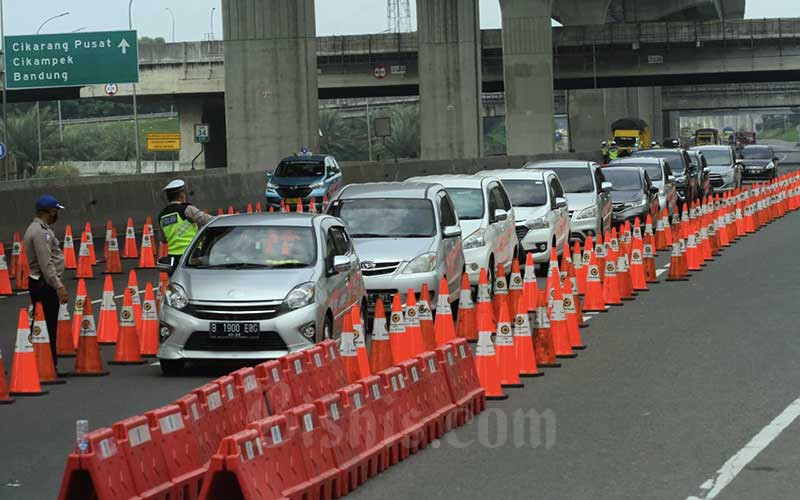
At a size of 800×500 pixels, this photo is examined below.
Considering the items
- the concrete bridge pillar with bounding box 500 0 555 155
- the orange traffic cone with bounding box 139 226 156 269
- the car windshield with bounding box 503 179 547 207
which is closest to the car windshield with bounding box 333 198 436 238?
the car windshield with bounding box 503 179 547 207

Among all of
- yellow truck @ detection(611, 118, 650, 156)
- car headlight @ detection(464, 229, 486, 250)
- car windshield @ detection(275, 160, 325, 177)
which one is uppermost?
yellow truck @ detection(611, 118, 650, 156)

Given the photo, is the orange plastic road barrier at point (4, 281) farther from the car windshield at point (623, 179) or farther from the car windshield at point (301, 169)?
the car windshield at point (301, 169)

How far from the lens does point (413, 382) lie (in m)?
11.3

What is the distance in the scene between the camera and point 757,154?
6381 centimetres

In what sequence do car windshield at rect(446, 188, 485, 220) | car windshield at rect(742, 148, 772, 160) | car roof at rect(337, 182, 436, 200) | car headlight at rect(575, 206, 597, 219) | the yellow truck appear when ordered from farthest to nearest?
the yellow truck
car windshield at rect(742, 148, 772, 160)
car headlight at rect(575, 206, 597, 219)
car windshield at rect(446, 188, 485, 220)
car roof at rect(337, 182, 436, 200)

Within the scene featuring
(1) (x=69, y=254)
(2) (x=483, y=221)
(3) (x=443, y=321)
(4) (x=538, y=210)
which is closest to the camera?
(3) (x=443, y=321)

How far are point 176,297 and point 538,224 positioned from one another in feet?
37.9

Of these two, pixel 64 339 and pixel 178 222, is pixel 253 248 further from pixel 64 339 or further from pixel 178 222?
pixel 64 339

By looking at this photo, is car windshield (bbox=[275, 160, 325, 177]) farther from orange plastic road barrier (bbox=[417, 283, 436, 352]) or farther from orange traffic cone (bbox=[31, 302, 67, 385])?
orange traffic cone (bbox=[31, 302, 67, 385])

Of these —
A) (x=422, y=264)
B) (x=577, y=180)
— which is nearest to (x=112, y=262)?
(x=577, y=180)

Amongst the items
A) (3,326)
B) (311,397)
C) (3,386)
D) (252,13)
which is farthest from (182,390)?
(252,13)

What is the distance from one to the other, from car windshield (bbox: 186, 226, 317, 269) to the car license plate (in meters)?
1.06

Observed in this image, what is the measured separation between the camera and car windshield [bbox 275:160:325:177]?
42.8 meters

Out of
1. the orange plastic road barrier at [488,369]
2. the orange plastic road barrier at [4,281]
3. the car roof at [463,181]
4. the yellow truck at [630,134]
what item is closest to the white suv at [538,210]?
the car roof at [463,181]
